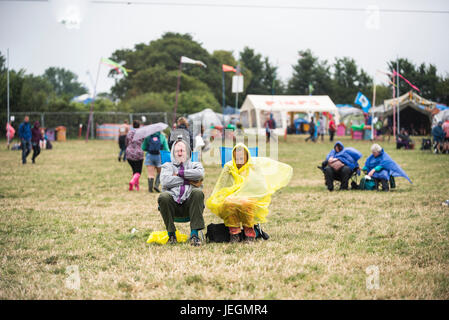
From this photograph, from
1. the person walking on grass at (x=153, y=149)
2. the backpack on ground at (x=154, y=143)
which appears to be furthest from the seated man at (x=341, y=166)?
the backpack on ground at (x=154, y=143)

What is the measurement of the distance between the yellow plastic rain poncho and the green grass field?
1.32 feet

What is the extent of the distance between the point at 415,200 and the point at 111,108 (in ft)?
142

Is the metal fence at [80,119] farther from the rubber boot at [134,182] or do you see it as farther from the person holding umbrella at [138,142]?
the rubber boot at [134,182]

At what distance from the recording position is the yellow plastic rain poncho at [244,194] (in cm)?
621

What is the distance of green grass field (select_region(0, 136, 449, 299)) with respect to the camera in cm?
444

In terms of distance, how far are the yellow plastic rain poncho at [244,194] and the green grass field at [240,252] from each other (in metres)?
0.40

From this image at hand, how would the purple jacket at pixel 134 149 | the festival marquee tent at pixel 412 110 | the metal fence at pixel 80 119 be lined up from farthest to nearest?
the metal fence at pixel 80 119, the festival marquee tent at pixel 412 110, the purple jacket at pixel 134 149

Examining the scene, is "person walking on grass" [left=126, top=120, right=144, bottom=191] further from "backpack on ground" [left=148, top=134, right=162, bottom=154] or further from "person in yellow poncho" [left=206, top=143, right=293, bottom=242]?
"person in yellow poncho" [left=206, top=143, right=293, bottom=242]

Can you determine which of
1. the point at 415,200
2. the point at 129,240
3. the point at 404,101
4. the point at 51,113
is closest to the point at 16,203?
the point at 129,240

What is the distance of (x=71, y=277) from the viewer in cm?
487

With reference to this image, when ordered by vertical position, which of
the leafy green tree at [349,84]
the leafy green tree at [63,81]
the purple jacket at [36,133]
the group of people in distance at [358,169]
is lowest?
the group of people in distance at [358,169]

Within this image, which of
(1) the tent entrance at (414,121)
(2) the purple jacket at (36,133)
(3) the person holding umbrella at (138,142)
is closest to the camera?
(3) the person holding umbrella at (138,142)

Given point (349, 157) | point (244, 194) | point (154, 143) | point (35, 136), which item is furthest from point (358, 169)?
point (35, 136)

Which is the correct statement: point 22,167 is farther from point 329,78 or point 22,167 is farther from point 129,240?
point 329,78
